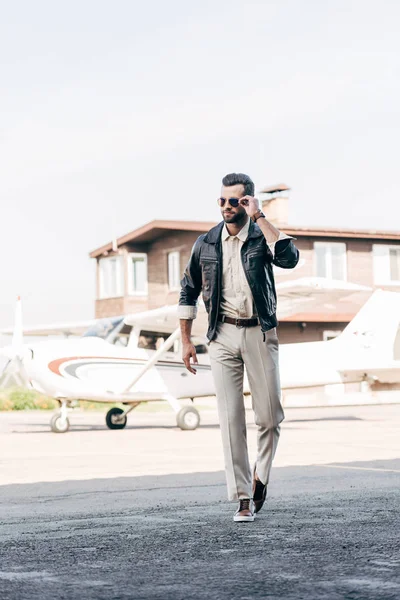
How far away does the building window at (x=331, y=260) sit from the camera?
42037 mm

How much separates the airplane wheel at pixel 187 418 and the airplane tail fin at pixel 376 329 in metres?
4.49

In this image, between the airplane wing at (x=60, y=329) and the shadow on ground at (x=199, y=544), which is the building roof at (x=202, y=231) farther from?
the shadow on ground at (x=199, y=544)

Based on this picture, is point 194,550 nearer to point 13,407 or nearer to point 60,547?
point 60,547

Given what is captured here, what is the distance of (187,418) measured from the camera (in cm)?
2033

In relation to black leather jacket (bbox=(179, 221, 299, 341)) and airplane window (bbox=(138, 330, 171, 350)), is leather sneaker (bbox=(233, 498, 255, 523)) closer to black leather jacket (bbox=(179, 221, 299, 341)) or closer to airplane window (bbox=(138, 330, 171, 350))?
black leather jacket (bbox=(179, 221, 299, 341))

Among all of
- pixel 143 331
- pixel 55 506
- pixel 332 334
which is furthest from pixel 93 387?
pixel 332 334

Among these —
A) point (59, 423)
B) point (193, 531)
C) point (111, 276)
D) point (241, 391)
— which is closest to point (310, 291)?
point (59, 423)

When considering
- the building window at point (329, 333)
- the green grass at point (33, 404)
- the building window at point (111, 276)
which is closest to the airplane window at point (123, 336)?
the green grass at point (33, 404)

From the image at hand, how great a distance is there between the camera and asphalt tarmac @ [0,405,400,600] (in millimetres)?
3855

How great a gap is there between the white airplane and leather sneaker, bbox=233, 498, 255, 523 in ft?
43.5

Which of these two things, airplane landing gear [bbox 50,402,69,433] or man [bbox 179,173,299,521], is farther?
airplane landing gear [bbox 50,402,69,433]

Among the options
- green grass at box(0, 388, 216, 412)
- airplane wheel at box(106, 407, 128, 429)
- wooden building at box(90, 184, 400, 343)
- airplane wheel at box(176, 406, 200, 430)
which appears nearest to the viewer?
airplane wheel at box(176, 406, 200, 430)

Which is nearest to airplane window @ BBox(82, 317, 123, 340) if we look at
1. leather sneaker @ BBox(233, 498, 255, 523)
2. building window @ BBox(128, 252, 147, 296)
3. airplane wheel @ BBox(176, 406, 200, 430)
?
airplane wheel @ BBox(176, 406, 200, 430)

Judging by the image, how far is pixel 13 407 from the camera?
34.8 metres
